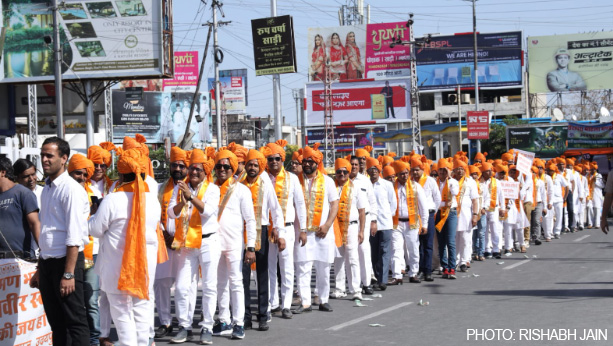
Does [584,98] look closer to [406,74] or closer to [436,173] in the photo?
[406,74]

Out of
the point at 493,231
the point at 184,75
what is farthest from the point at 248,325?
the point at 184,75

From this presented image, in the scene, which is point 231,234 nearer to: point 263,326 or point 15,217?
point 263,326

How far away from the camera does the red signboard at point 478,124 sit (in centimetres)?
4603

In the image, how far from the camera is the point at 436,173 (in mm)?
16781

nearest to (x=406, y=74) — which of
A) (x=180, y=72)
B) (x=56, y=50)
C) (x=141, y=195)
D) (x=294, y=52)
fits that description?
(x=180, y=72)

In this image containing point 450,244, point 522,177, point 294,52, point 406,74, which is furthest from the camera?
point 406,74

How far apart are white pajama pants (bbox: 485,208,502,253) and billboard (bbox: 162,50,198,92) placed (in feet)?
239

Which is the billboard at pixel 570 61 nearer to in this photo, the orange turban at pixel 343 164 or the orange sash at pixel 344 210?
the orange turban at pixel 343 164

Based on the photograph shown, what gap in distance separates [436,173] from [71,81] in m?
20.0

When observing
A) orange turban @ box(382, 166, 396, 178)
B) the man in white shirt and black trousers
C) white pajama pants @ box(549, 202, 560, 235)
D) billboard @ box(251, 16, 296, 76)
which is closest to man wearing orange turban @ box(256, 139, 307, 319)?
orange turban @ box(382, 166, 396, 178)

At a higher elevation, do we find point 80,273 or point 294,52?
point 294,52

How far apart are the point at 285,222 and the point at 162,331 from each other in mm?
2174

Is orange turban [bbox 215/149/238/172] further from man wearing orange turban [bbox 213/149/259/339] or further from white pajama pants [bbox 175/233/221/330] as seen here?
white pajama pants [bbox 175/233/221/330]

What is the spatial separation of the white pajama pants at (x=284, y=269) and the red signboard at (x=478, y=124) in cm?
3578
